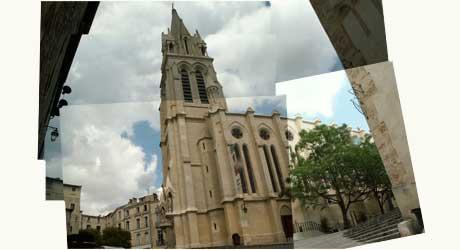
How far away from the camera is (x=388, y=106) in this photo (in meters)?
4.79

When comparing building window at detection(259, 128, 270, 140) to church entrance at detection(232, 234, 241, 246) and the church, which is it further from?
church entrance at detection(232, 234, 241, 246)

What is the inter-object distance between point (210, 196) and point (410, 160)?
15.8m

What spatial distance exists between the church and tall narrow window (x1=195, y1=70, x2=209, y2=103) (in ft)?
0.36

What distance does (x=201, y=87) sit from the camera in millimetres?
25578

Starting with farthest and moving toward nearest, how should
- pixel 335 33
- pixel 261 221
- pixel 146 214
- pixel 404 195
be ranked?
pixel 146 214, pixel 261 221, pixel 335 33, pixel 404 195

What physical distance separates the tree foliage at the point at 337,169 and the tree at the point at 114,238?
39.5ft

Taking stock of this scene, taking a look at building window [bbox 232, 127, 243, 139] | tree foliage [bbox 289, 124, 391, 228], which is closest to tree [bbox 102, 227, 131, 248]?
building window [bbox 232, 127, 243, 139]

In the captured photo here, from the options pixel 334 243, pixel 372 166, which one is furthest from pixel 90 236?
pixel 372 166

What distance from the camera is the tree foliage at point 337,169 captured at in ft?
51.0

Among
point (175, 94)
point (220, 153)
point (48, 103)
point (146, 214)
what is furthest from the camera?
point (146, 214)

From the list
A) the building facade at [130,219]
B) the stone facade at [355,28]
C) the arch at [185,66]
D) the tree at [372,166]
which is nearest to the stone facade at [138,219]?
the building facade at [130,219]

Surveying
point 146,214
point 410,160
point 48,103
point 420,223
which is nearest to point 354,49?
point 410,160

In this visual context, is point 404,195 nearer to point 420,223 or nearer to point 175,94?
point 420,223

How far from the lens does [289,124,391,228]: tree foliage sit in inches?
611
